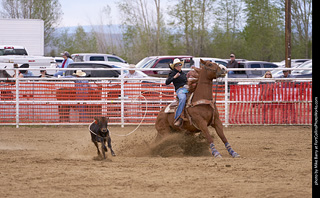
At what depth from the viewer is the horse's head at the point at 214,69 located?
371 inches

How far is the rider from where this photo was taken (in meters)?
9.79

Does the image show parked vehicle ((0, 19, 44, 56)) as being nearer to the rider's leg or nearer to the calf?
the calf

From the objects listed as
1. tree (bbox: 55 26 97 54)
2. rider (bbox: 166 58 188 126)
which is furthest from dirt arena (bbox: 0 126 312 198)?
tree (bbox: 55 26 97 54)

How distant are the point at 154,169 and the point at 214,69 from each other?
2.60 m

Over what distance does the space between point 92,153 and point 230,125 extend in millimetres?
6296

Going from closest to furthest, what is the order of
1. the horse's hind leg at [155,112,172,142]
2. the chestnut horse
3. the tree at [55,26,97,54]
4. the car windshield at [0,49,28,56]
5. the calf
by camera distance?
1. the chestnut horse
2. the calf
3. the horse's hind leg at [155,112,172,142]
4. the car windshield at [0,49,28,56]
5. the tree at [55,26,97,54]

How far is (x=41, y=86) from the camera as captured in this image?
1580 cm

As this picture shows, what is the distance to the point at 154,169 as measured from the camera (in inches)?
308

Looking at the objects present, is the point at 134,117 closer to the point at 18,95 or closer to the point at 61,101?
the point at 61,101

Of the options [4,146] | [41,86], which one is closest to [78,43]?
[41,86]

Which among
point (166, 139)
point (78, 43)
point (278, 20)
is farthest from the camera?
point (78, 43)

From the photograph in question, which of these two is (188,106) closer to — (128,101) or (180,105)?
(180,105)

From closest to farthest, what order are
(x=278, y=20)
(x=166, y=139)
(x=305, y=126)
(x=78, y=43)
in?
(x=166, y=139) → (x=305, y=126) → (x=278, y=20) → (x=78, y=43)

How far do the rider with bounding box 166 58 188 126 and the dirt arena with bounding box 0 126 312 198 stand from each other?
499 mm
